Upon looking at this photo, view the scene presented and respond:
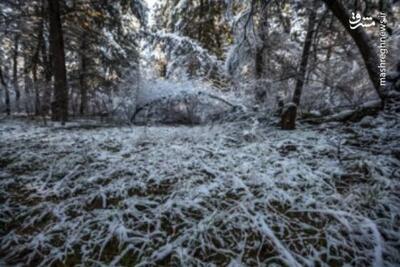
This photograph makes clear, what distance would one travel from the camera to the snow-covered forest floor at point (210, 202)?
5.28 feet

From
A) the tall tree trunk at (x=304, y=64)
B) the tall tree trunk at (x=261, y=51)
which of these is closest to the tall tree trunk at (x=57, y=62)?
the tall tree trunk at (x=261, y=51)

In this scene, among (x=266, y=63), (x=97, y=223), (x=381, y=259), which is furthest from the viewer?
(x=266, y=63)

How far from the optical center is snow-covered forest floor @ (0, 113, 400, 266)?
161cm

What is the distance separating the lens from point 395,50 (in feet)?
16.6

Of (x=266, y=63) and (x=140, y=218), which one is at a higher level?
(x=266, y=63)

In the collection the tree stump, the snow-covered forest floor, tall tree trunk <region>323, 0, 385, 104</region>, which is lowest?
the snow-covered forest floor

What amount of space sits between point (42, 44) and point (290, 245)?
40.0 feet

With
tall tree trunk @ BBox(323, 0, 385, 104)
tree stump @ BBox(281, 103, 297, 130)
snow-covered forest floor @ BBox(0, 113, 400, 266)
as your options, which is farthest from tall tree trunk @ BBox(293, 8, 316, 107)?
snow-covered forest floor @ BBox(0, 113, 400, 266)

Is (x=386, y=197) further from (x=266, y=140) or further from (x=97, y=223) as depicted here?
(x=97, y=223)

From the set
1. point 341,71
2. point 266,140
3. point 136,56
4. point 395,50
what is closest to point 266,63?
point 341,71

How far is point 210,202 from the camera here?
Result: 6.93ft

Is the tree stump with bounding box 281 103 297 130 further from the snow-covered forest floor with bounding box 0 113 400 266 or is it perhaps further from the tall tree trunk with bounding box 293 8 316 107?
the tall tree trunk with bounding box 293 8 316 107

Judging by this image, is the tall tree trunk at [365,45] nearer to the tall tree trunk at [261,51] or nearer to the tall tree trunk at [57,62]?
the tall tree trunk at [261,51]

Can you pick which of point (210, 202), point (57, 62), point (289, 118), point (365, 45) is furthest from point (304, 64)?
point (57, 62)
